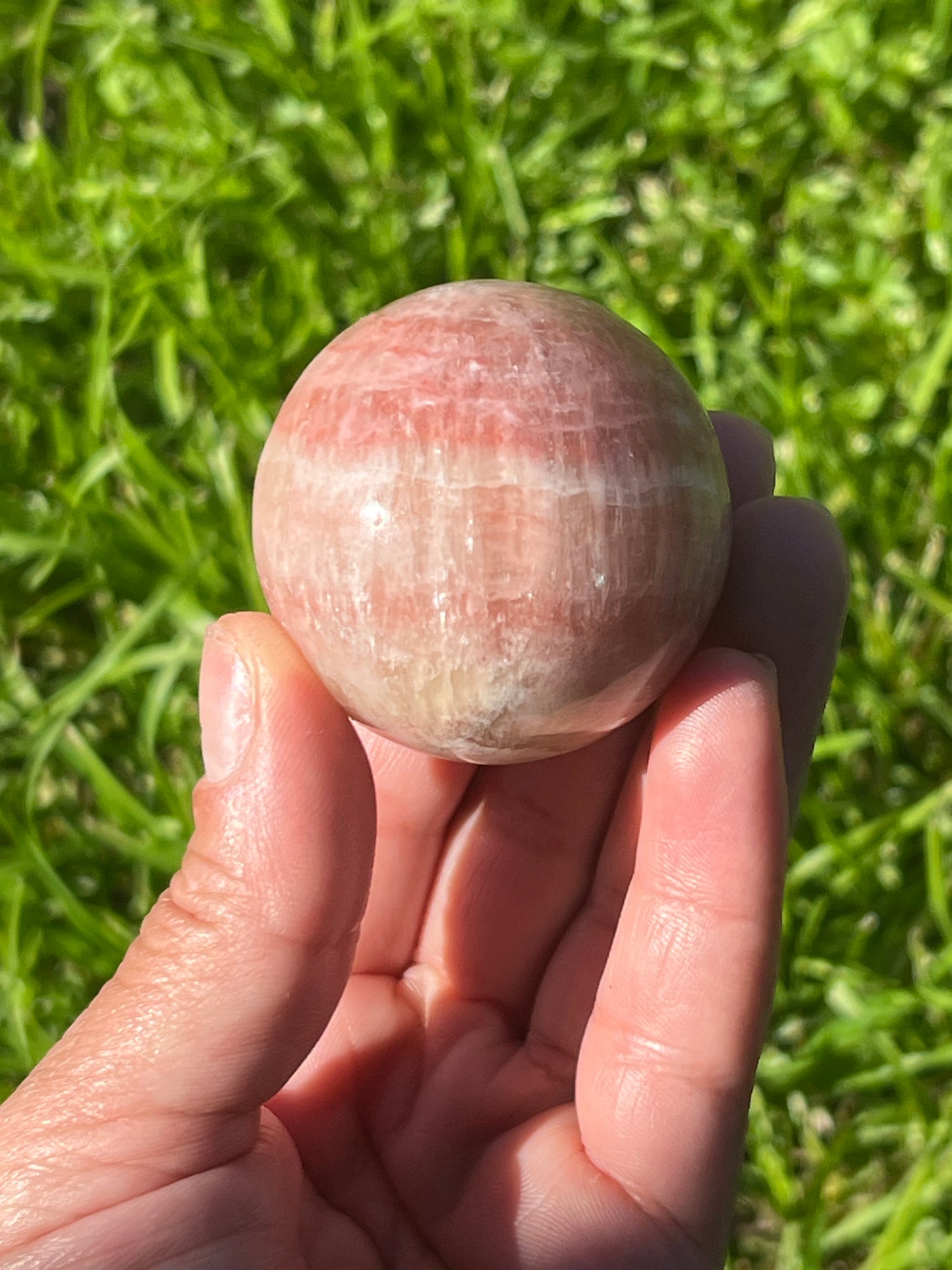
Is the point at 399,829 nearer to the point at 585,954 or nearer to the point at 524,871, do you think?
the point at 524,871

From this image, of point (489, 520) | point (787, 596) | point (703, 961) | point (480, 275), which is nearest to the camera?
point (489, 520)

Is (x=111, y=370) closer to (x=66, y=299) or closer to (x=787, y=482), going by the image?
(x=66, y=299)

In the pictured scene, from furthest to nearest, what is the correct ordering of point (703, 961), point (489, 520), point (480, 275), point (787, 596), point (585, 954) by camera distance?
point (480, 275), point (585, 954), point (787, 596), point (703, 961), point (489, 520)

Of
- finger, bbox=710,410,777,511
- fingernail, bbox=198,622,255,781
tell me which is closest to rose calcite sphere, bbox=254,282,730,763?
fingernail, bbox=198,622,255,781

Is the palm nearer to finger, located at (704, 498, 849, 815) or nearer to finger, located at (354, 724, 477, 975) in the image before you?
finger, located at (354, 724, 477, 975)

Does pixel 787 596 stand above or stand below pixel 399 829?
above

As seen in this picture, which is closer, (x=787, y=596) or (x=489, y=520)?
(x=489, y=520)

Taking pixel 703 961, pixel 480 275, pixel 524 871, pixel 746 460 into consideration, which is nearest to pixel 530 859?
pixel 524 871

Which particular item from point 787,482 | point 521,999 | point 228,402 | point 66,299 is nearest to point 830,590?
point 787,482
